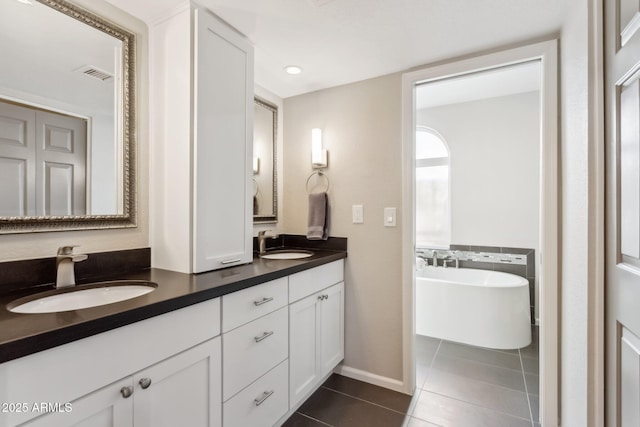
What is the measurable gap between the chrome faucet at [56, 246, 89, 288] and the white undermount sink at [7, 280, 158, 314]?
4 cm

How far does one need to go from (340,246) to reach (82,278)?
1.52 m

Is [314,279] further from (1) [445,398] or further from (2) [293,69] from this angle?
(2) [293,69]

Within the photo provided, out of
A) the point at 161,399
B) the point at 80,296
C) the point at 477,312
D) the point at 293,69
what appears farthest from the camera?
the point at 477,312

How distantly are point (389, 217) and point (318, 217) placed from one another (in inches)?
20.9

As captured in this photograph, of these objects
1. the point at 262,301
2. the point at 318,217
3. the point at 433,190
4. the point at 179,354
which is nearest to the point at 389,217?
the point at 318,217

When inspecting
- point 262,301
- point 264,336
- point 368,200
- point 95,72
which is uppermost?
point 95,72

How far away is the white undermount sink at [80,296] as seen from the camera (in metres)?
0.99

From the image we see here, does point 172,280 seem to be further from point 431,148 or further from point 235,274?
point 431,148

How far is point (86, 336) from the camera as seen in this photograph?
78cm

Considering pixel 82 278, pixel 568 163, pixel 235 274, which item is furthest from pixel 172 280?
pixel 568 163

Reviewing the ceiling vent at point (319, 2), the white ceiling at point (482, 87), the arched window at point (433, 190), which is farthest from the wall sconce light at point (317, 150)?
the arched window at point (433, 190)

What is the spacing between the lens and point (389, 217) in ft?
6.77

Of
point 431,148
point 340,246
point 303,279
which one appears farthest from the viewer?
point 431,148

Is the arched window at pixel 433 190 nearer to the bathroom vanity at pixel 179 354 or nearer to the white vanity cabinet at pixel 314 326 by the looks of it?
the white vanity cabinet at pixel 314 326
